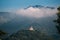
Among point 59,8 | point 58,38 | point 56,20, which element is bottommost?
point 58,38

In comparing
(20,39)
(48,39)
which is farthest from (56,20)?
(20,39)

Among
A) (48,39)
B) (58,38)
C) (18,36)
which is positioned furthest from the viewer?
(58,38)

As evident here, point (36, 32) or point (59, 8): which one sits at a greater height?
point (59, 8)

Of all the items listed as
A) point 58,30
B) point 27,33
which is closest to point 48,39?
point 58,30

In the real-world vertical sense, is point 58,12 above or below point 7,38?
above

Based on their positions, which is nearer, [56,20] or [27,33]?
[56,20]

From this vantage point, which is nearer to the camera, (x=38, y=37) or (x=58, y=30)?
(x=58, y=30)

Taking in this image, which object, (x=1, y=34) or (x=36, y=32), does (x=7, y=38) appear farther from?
(x=36, y=32)

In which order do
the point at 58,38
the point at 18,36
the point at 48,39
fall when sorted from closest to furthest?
the point at 48,39
the point at 18,36
the point at 58,38

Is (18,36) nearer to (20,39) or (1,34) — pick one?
(20,39)
